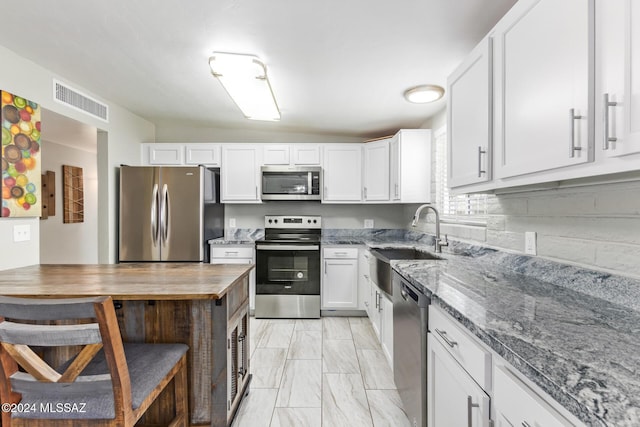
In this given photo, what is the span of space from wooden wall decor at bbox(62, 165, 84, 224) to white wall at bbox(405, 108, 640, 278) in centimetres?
573

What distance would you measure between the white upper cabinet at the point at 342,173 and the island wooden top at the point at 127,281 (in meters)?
1.99

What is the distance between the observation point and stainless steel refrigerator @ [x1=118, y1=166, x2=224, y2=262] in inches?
126

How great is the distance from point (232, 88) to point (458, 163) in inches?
74.0

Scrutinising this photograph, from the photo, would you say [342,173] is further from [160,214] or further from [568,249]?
[568,249]

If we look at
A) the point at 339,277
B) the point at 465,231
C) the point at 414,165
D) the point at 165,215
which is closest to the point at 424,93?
the point at 414,165

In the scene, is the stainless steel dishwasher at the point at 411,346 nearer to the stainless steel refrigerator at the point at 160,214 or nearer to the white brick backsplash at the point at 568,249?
the white brick backsplash at the point at 568,249

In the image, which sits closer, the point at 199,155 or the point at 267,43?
the point at 267,43

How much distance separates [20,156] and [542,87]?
3.16 meters

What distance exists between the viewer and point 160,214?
3.21 m

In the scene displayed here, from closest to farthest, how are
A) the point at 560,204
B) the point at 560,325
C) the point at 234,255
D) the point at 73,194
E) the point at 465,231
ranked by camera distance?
the point at 560,325
the point at 560,204
the point at 465,231
the point at 234,255
the point at 73,194

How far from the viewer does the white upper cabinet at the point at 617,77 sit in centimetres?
75

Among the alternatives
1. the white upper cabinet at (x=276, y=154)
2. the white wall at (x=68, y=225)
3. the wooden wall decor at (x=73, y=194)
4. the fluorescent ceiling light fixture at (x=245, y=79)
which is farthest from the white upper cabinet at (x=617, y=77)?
the wooden wall decor at (x=73, y=194)

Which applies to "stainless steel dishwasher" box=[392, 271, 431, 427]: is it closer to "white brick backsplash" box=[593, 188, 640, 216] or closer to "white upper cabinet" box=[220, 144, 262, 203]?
"white brick backsplash" box=[593, 188, 640, 216]

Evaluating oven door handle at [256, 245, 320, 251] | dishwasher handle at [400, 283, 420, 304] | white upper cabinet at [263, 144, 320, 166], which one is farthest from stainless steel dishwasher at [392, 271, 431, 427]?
white upper cabinet at [263, 144, 320, 166]
